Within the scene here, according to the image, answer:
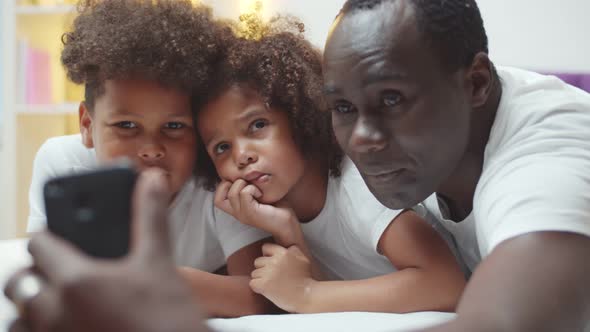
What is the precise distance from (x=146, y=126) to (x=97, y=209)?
78 cm

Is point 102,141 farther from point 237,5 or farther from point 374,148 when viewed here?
point 237,5

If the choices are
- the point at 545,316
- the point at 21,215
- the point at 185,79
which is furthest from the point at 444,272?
the point at 21,215

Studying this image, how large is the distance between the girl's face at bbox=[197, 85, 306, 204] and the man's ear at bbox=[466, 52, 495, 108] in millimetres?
385

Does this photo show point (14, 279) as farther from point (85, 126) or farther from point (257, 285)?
point (85, 126)

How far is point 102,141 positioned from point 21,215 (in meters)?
1.98

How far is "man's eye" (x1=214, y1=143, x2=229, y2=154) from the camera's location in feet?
4.22

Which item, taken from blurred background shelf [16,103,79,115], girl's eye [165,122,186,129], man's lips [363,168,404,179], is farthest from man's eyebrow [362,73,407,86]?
blurred background shelf [16,103,79,115]

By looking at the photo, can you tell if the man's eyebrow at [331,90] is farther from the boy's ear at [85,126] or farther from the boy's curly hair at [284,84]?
the boy's ear at [85,126]

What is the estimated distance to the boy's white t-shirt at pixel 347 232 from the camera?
3.91 ft

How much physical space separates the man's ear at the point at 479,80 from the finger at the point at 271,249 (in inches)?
17.0

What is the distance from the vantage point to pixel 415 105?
35.7 inches

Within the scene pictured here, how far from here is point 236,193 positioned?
1.22 meters

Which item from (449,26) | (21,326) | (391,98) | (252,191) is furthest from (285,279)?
(21,326)

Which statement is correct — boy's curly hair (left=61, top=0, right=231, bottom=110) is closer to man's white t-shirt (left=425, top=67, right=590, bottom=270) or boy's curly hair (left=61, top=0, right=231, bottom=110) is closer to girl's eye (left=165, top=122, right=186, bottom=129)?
girl's eye (left=165, top=122, right=186, bottom=129)
